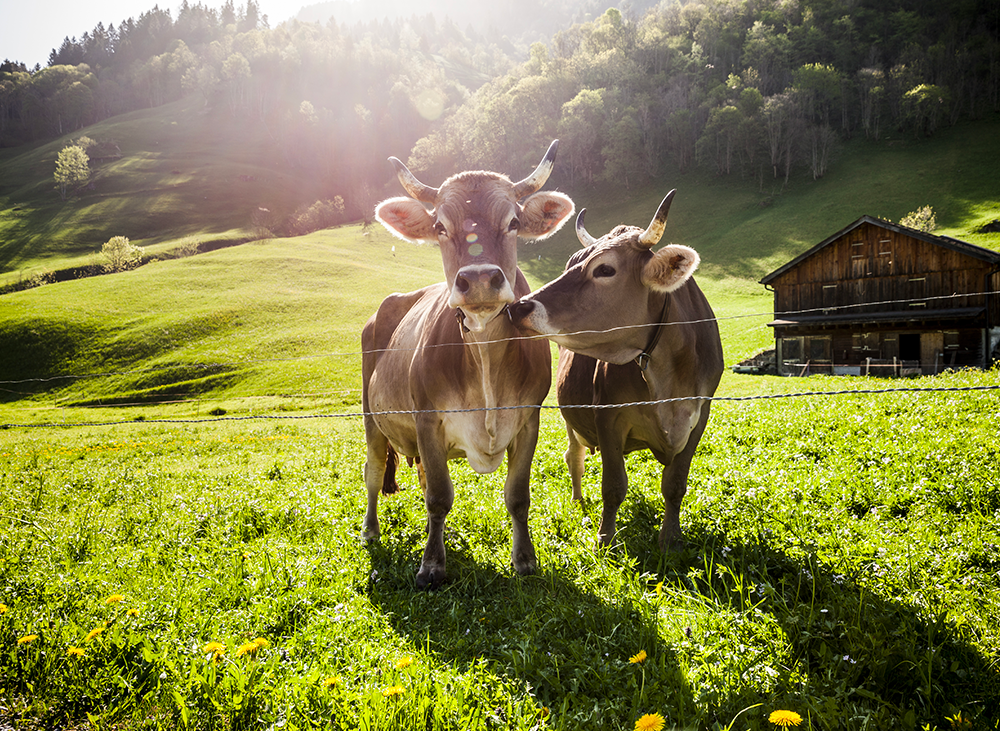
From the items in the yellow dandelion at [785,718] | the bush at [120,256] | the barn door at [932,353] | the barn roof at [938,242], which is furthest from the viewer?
the bush at [120,256]

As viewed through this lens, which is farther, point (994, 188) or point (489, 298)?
point (994, 188)

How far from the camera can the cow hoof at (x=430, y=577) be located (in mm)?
4500

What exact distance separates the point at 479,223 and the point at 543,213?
0.95m

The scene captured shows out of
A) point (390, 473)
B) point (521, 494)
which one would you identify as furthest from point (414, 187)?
point (390, 473)

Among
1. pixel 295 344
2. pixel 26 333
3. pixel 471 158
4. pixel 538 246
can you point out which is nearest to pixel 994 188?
pixel 538 246

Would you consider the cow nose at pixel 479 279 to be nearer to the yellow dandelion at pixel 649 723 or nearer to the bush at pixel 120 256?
the yellow dandelion at pixel 649 723

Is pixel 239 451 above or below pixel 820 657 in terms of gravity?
below

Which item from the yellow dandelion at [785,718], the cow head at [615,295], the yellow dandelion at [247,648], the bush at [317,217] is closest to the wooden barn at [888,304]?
the cow head at [615,295]

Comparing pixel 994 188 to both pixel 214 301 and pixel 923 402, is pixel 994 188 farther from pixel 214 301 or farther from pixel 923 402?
pixel 214 301

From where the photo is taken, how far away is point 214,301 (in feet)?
162

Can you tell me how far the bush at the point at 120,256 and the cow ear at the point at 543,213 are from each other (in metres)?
83.0

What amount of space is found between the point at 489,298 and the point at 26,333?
55.8 meters

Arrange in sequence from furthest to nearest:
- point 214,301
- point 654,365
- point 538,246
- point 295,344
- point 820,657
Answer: point 538,246 → point 214,301 → point 295,344 → point 654,365 → point 820,657

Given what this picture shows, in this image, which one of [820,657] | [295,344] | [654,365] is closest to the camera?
[820,657]
